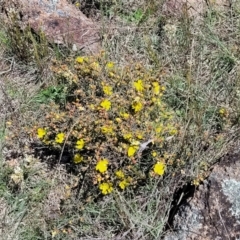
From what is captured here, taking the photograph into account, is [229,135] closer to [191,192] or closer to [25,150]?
[191,192]

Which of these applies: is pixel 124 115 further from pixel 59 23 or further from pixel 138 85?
pixel 59 23

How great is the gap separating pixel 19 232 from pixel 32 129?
0.63m

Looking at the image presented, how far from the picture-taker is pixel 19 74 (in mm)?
3324

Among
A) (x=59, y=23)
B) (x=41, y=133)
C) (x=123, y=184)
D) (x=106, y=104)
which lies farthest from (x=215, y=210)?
(x=59, y=23)

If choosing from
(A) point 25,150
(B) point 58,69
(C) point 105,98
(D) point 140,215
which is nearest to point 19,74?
(B) point 58,69

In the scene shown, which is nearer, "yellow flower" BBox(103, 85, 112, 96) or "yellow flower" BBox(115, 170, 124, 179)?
"yellow flower" BBox(115, 170, 124, 179)

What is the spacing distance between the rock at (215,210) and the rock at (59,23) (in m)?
1.34

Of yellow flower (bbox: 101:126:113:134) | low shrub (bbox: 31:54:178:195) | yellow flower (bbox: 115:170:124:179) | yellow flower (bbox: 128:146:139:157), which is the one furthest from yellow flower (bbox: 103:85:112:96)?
yellow flower (bbox: 115:170:124:179)

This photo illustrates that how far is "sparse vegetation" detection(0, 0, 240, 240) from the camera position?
2.65 metres

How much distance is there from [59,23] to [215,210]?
1.78m

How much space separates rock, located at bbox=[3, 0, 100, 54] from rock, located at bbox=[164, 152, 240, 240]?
52.8 inches

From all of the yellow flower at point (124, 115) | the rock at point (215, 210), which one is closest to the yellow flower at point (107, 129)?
the yellow flower at point (124, 115)

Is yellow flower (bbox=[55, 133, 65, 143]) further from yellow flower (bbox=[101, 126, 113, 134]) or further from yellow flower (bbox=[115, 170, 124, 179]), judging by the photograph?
yellow flower (bbox=[115, 170, 124, 179])

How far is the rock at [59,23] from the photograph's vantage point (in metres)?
3.31
